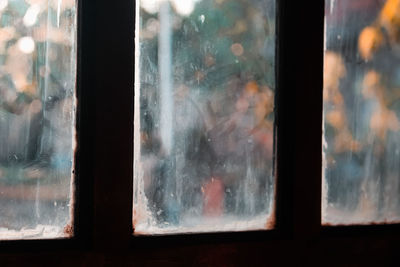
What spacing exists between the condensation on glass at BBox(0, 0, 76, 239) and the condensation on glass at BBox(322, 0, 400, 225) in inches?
80.7

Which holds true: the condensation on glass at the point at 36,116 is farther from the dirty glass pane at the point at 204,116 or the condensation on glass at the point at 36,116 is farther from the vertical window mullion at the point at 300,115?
the vertical window mullion at the point at 300,115

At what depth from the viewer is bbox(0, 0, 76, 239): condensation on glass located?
3062 mm

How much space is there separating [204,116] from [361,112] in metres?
1.38

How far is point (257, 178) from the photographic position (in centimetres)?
359

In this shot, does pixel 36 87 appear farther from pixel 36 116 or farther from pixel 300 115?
pixel 300 115

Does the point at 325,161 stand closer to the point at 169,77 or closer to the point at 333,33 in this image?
the point at 333,33

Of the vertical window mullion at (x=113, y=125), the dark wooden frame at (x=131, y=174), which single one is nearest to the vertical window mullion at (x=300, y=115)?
the dark wooden frame at (x=131, y=174)

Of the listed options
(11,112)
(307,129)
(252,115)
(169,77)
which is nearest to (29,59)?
(11,112)

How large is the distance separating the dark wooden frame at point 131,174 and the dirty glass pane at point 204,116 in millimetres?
121

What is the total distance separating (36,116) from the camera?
3115mm

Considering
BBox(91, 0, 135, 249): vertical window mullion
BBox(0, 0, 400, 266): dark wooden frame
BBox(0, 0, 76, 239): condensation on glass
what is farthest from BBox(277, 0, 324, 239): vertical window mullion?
BBox(0, 0, 76, 239): condensation on glass

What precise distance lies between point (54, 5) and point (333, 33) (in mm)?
2197

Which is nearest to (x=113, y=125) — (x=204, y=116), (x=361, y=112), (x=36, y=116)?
(x=36, y=116)

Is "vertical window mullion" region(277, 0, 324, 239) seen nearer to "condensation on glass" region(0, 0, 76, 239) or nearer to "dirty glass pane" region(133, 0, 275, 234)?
"dirty glass pane" region(133, 0, 275, 234)
